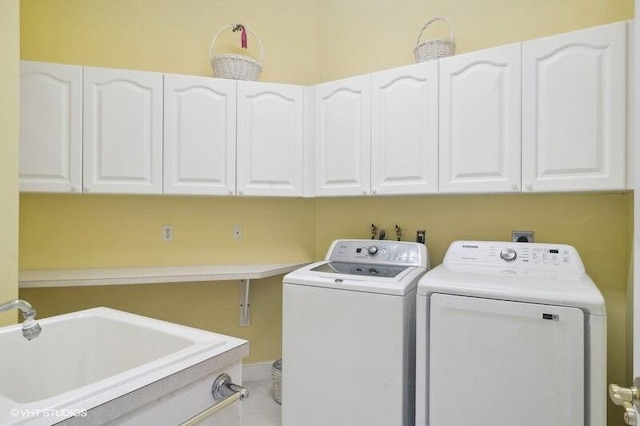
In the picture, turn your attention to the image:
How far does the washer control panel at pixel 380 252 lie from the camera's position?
83.4 inches

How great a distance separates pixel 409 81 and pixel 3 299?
2.38 metres

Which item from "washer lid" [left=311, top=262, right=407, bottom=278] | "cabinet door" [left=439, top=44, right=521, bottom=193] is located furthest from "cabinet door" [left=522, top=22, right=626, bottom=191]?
"washer lid" [left=311, top=262, right=407, bottom=278]

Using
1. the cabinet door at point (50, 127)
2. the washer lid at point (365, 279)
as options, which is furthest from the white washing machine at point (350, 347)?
the cabinet door at point (50, 127)

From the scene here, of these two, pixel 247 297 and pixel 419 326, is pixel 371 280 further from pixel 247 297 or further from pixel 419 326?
pixel 247 297

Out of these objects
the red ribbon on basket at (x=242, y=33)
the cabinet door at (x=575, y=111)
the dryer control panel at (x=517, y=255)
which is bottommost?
the dryer control panel at (x=517, y=255)

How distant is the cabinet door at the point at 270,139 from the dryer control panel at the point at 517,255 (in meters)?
1.12

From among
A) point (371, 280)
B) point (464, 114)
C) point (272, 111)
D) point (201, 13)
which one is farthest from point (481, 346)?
point (201, 13)

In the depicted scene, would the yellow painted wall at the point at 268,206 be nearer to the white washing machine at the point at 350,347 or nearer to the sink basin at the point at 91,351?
the white washing machine at the point at 350,347

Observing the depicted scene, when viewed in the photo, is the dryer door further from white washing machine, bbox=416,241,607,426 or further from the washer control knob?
the washer control knob

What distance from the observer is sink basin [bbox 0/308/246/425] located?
105 cm

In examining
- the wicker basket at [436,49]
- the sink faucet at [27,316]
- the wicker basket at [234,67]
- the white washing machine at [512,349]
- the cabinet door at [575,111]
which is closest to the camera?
the sink faucet at [27,316]

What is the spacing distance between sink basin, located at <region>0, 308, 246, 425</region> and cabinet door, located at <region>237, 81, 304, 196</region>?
48.3 inches

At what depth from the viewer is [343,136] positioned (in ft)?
7.61

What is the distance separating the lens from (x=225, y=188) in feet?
7.52
